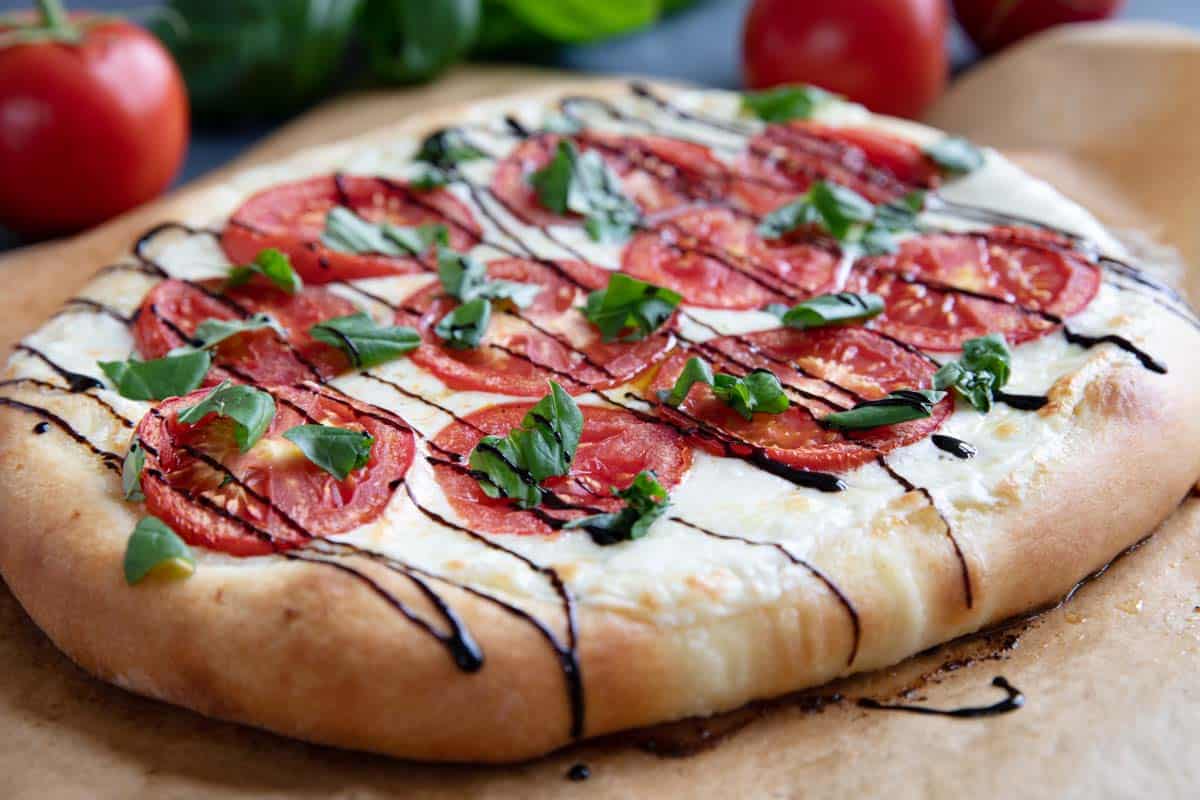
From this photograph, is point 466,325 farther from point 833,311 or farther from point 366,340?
point 833,311

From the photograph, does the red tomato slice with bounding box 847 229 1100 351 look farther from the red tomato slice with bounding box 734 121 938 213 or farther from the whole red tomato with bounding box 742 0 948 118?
the whole red tomato with bounding box 742 0 948 118

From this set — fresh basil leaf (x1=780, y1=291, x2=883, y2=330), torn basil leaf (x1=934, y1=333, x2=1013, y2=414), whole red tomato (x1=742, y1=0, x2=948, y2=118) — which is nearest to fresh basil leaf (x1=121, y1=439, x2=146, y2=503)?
fresh basil leaf (x1=780, y1=291, x2=883, y2=330)

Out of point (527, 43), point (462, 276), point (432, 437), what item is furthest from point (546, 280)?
point (527, 43)

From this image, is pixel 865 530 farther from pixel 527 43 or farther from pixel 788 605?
pixel 527 43

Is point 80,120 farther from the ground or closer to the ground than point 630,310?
closer to the ground

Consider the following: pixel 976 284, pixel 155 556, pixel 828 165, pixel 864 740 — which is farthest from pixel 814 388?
pixel 155 556

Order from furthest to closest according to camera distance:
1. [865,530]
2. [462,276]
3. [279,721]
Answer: [462,276] → [865,530] → [279,721]
